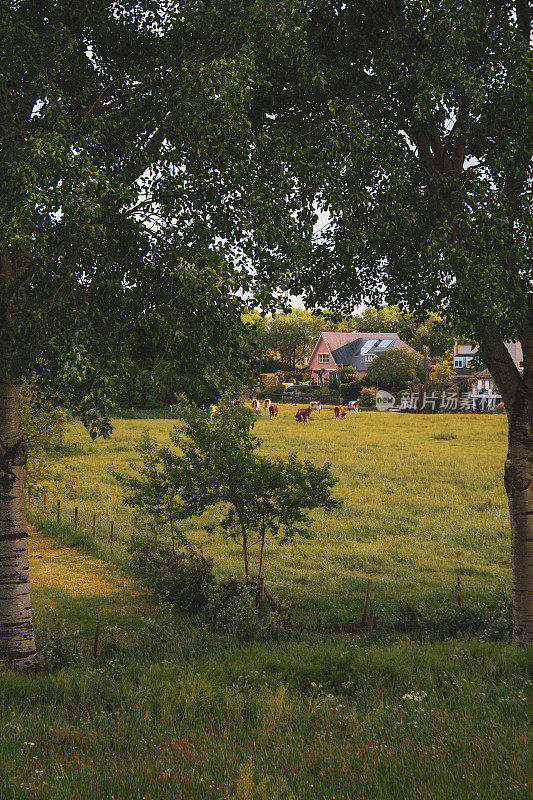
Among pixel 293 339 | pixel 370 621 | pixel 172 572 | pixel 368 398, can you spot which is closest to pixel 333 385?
pixel 368 398

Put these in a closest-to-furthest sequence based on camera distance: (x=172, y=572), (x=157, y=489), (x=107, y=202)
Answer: (x=107, y=202)
(x=157, y=489)
(x=172, y=572)

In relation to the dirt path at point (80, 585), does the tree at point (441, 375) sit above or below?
above

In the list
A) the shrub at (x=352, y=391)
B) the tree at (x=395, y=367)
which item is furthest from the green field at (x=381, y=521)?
the shrub at (x=352, y=391)

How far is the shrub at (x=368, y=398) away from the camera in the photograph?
80300 mm

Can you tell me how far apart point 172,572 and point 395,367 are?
66.4 m

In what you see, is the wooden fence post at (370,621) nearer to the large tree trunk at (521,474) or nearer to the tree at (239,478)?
the tree at (239,478)

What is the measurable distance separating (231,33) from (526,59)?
187 inches

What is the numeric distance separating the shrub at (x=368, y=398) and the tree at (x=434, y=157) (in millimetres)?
67909

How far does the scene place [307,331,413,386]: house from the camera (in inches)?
3912

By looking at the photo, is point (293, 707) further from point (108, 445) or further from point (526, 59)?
point (108, 445)

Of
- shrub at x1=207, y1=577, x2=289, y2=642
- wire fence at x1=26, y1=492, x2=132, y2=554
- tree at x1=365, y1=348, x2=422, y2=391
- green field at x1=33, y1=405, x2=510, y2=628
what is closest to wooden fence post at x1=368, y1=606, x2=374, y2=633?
green field at x1=33, y1=405, x2=510, y2=628

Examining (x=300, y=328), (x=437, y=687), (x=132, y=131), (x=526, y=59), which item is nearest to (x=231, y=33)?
(x=132, y=131)

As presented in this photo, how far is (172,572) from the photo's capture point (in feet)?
56.4

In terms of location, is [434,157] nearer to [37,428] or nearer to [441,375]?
[37,428]
